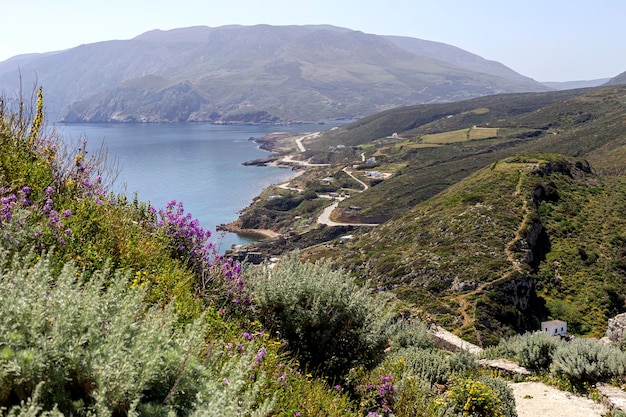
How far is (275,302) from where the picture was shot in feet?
19.4

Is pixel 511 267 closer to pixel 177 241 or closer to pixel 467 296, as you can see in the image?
pixel 467 296

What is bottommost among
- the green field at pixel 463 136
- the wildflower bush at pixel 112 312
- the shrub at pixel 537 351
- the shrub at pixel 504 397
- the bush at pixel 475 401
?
the shrub at pixel 537 351

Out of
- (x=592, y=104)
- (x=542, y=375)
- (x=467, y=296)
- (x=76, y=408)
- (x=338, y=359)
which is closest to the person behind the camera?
(x=76, y=408)

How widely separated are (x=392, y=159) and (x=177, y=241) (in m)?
123

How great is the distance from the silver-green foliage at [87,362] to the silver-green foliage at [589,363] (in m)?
7.82

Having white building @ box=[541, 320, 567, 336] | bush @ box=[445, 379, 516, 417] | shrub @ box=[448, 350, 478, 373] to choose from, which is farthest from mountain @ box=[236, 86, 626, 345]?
bush @ box=[445, 379, 516, 417]

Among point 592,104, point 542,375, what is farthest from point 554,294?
point 592,104

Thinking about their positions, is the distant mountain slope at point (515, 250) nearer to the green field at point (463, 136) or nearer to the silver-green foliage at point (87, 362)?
the silver-green foliage at point (87, 362)

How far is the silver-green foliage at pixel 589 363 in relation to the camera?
822cm

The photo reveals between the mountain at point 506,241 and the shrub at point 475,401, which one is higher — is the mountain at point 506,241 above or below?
below

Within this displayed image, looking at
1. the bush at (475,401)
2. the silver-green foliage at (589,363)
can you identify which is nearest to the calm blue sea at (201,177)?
the silver-green foliage at (589,363)

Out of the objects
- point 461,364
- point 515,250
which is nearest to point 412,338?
point 461,364

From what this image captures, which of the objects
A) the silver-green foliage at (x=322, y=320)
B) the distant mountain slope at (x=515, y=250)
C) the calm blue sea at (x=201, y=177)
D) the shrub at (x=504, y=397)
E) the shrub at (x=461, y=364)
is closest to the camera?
the silver-green foliage at (x=322, y=320)

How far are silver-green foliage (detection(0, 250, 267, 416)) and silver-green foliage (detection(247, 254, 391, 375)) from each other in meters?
2.98
